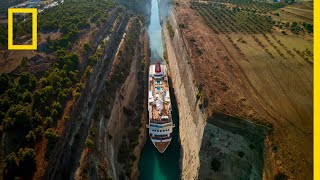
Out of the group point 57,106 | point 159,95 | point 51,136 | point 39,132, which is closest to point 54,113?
point 57,106

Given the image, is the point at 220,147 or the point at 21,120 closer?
the point at 21,120

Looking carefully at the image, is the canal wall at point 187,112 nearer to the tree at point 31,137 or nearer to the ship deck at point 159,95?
the ship deck at point 159,95

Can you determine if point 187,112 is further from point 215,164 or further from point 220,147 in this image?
point 215,164

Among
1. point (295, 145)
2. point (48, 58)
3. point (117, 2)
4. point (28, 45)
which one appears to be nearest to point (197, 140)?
point (295, 145)

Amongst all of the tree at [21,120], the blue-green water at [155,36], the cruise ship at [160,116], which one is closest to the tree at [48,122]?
the tree at [21,120]

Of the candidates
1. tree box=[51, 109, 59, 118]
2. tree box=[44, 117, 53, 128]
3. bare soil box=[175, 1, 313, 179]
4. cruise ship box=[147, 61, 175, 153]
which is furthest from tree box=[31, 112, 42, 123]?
bare soil box=[175, 1, 313, 179]

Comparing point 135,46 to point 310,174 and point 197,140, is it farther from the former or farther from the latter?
point 310,174
